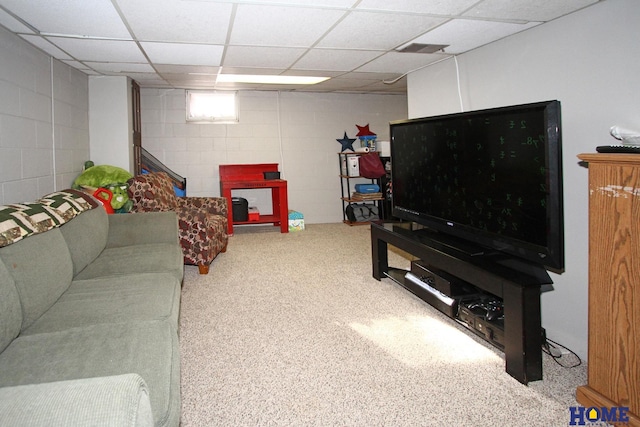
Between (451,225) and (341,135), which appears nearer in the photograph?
(451,225)

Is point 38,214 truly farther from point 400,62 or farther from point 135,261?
point 400,62

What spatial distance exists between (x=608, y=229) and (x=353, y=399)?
4.21 feet

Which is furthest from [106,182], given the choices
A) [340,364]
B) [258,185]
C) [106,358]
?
[106,358]

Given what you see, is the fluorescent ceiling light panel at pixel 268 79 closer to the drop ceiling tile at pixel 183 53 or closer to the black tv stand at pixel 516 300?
the drop ceiling tile at pixel 183 53

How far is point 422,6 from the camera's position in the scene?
2.54 meters

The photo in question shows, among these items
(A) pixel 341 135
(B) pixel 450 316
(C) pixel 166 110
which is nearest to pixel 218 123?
(C) pixel 166 110

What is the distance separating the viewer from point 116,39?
3.23 m

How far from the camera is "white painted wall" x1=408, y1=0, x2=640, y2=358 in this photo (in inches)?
85.4

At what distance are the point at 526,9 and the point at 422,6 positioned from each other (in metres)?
0.57

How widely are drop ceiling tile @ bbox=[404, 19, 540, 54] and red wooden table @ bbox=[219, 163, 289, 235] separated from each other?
10.4 feet

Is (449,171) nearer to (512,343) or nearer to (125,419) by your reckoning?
(512,343)

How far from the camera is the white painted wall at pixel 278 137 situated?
6195 millimetres

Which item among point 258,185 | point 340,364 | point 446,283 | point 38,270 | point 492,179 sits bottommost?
point 340,364

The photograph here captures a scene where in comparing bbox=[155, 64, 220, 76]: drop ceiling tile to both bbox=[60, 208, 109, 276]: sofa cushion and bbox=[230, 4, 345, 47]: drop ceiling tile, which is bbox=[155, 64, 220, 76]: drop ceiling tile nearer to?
bbox=[230, 4, 345, 47]: drop ceiling tile
